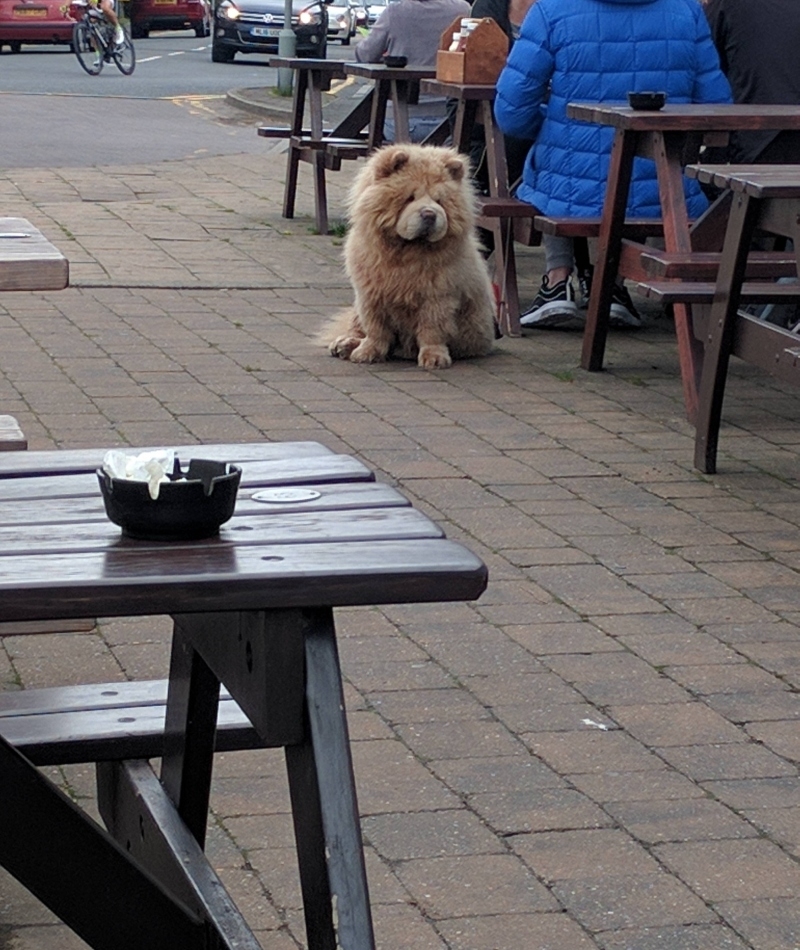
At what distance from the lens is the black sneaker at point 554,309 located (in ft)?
25.6

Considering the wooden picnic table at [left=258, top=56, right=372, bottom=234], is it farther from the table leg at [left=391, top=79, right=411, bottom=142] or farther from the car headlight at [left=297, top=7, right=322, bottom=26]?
the car headlight at [left=297, top=7, right=322, bottom=26]

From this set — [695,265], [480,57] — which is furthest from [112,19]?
[695,265]

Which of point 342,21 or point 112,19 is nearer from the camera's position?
point 112,19

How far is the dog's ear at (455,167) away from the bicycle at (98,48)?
19613 mm

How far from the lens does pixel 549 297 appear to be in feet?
26.1

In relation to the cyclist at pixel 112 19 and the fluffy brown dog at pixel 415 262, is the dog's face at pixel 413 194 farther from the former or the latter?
the cyclist at pixel 112 19

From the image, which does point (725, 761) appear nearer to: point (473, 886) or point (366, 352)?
point (473, 886)

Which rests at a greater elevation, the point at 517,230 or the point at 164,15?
the point at 517,230

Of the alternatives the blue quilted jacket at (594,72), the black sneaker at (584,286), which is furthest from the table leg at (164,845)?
the black sneaker at (584,286)

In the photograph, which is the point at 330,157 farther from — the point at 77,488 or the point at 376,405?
the point at 77,488

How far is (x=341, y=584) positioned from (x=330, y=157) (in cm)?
869

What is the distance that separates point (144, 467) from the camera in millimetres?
2016

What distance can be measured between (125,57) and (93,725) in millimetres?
24619

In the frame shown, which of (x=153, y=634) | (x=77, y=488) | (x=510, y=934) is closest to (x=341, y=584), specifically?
(x=77, y=488)
